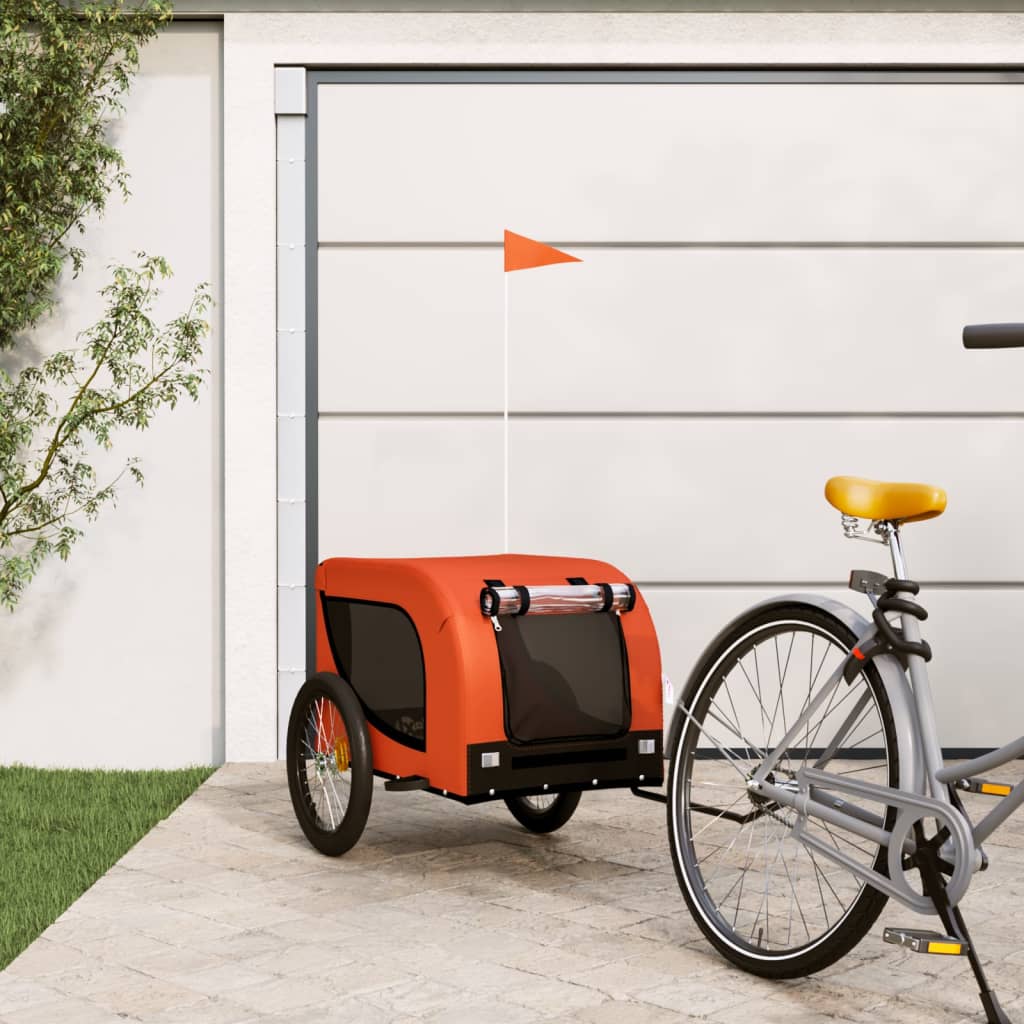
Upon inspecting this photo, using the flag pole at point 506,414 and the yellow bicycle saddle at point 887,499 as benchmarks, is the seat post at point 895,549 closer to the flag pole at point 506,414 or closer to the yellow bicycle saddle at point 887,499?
the yellow bicycle saddle at point 887,499

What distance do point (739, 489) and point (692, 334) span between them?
2.25ft

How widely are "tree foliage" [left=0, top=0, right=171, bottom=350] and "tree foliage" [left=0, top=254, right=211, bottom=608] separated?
9.9 inches

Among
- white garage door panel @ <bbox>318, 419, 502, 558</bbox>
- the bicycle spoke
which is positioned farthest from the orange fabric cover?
white garage door panel @ <bbox>318, 419, 502, 558</bbox>

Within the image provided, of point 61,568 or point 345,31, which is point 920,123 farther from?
point 61,568

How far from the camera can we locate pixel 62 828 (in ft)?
15.5

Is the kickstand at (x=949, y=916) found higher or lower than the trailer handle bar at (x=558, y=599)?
lower

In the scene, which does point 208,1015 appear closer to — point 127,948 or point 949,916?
point 127,948

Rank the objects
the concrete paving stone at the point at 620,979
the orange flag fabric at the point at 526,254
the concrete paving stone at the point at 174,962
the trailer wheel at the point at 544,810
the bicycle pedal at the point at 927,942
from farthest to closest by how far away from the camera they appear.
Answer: the orange flag fabric at the point at 526,254 < the trailer wheel at the point at 544,810 < the concrete paving stone at the point at 174,962 < the concrete paving stone at the point at 620,979 < the bicycle pedal at the point at 927,942

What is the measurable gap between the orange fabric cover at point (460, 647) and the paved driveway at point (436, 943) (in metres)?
0.38

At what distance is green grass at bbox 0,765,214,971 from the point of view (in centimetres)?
374

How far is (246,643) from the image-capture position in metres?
5.76

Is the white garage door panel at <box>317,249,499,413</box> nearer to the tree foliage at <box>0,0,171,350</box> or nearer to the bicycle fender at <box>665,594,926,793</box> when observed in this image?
the tree foliage at <box>0,0,171,350</box>

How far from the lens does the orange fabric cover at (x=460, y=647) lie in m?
3.66

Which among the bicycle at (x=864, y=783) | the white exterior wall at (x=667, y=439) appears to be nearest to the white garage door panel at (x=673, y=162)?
the white exterior wall at (x=667, y=439)
